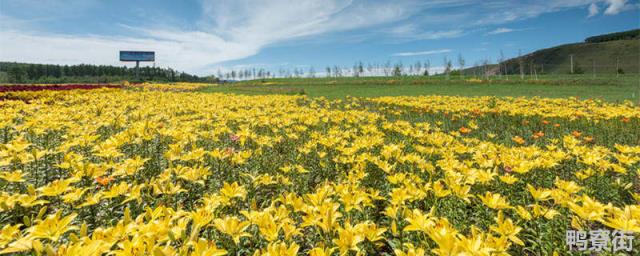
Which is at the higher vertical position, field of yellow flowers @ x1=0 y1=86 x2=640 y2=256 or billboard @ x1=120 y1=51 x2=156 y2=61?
billboard @ x1=120 y1=51 x2=156 y2=61

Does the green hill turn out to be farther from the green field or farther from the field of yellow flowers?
the field of yellow flowers

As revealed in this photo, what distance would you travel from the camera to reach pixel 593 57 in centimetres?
14850

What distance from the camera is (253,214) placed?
1950mm

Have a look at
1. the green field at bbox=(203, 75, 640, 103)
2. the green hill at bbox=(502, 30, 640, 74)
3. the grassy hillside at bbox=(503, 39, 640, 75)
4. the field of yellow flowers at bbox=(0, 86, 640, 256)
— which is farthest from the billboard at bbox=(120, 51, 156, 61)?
the grassy hillside at bbox=(503, 39, 640, 75)

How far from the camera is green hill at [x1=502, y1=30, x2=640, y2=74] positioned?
419ft

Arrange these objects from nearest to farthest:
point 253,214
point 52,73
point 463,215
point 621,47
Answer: point 253,214 < point 463,215 < point 52,73 < point 621,47

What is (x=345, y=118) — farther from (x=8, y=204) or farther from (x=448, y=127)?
(x=8, y=204)

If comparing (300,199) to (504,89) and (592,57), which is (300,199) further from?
(592,57)

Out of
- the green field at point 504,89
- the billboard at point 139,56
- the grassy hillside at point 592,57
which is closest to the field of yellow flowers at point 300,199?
the green field at point 504,89

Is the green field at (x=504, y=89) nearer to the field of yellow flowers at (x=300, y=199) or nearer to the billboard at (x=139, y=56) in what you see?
the field of yellow flowers at (x=300, y=199)

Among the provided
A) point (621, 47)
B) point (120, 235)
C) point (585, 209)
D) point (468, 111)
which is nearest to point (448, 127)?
point (468, 111)

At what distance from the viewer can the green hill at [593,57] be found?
419 feet

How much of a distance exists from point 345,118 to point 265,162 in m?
3.75

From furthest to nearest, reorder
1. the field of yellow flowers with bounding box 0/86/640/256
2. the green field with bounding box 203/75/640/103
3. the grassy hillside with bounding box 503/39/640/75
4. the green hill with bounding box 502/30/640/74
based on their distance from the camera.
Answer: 1. the green hill with bounding box 502/30/640/74
2. the grassy hillside with bounding box 503/39/640/75
3. the green field with bounding box 203/75/640/103
4. the field of yellow flowers with bounding box 0/86/640/256
